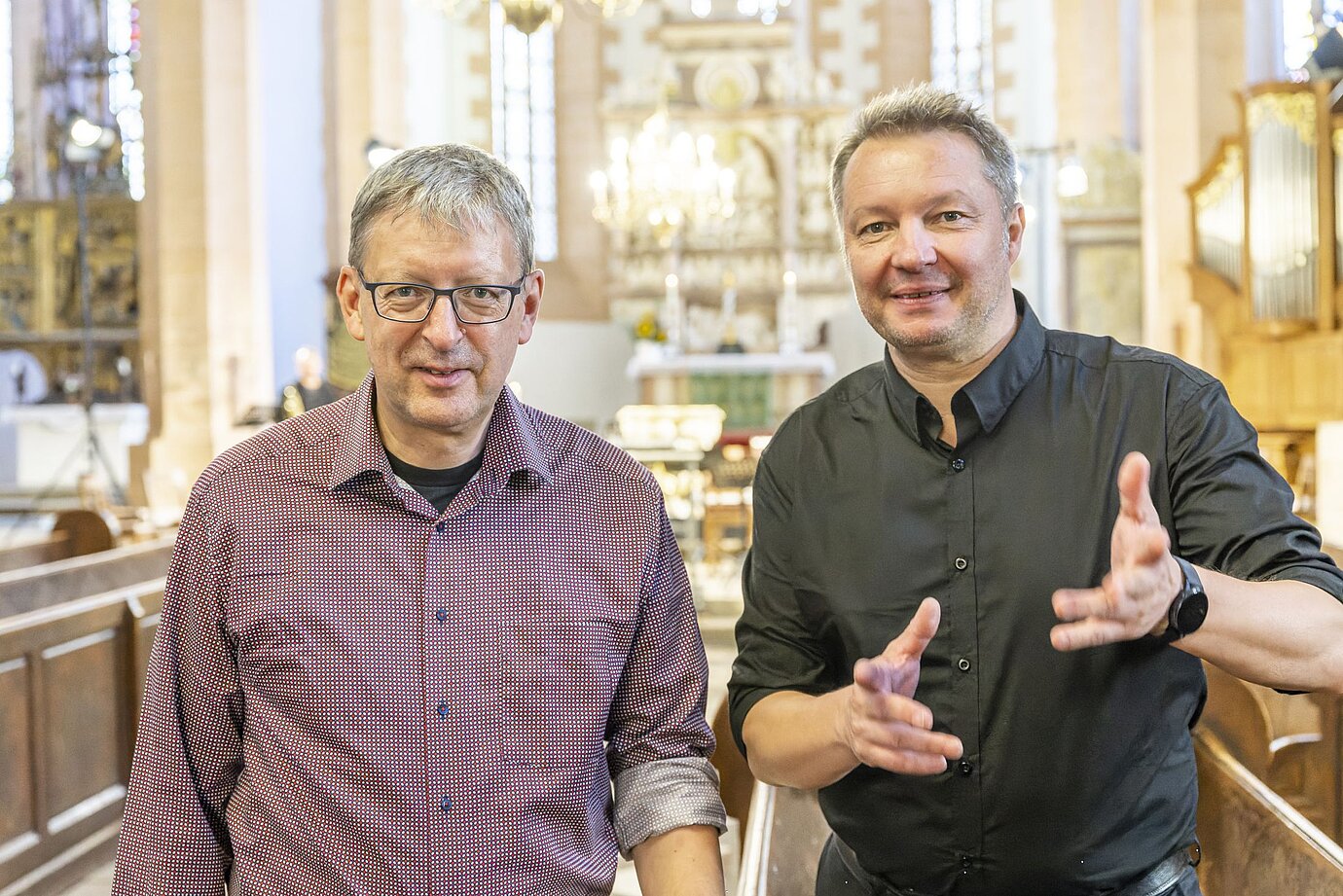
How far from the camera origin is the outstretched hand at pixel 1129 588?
4.03ft

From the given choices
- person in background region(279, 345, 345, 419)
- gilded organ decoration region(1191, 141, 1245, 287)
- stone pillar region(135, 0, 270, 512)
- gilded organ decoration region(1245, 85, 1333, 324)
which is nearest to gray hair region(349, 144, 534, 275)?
person in background region(279, 345, 345, 419)

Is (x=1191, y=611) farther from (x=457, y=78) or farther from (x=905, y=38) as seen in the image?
(x=457, y=78)

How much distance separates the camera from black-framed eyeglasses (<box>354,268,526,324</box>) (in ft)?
4.96

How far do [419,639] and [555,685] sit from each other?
0.56 feet

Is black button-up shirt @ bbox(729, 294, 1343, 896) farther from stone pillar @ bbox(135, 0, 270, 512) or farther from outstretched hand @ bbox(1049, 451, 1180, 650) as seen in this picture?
stone pillar @ bbox(135, 0, 270, 512)

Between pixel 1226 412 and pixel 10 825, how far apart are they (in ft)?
11.0

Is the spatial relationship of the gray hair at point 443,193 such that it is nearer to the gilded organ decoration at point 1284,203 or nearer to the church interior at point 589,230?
the church interior at point 589,230

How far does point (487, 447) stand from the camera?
1.61 metres

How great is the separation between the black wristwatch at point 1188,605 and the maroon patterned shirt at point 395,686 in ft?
2.00

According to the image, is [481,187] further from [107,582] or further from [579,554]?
[107,582]

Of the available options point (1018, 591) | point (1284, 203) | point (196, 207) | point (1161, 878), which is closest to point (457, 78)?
point (196, 207)

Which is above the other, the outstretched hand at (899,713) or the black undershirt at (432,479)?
the black undershirt at (432,479)

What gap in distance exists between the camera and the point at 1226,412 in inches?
61.8

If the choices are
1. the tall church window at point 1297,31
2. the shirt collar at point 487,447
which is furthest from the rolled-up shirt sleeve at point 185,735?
the tall church window at point 1297,31
